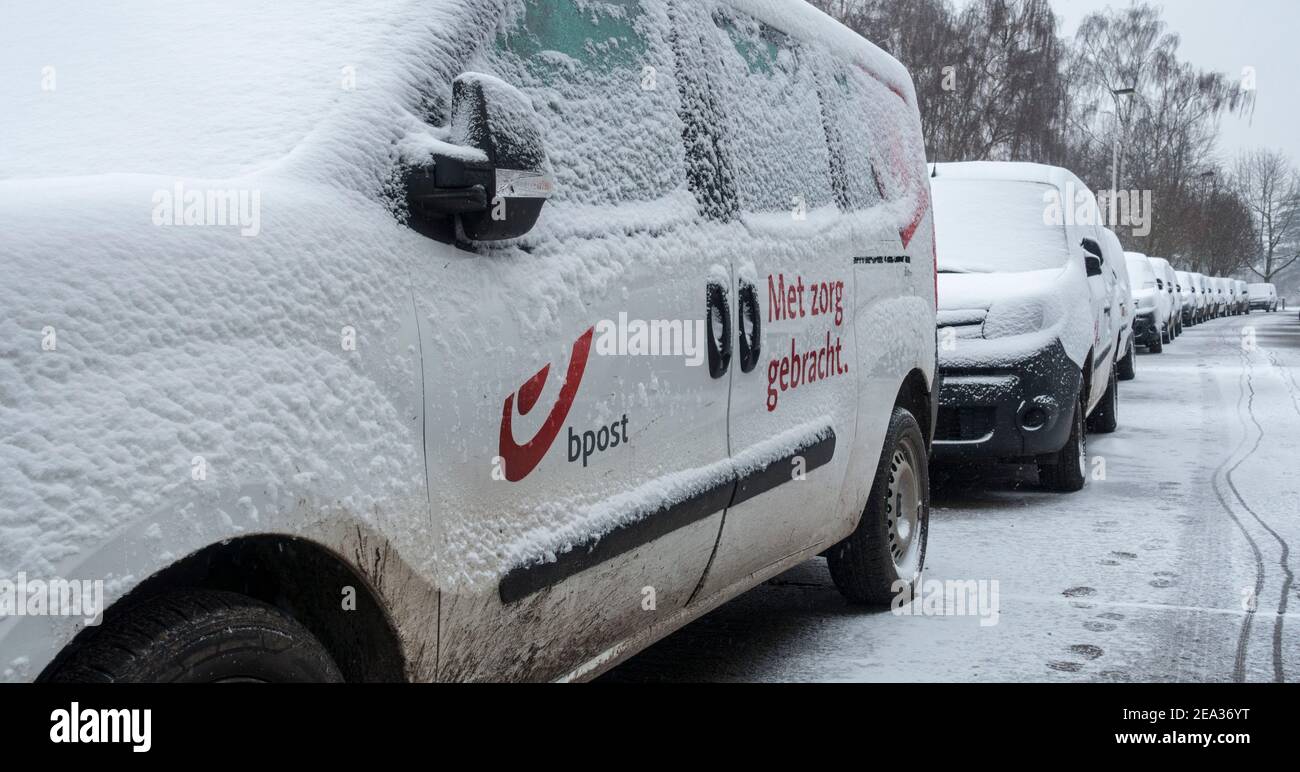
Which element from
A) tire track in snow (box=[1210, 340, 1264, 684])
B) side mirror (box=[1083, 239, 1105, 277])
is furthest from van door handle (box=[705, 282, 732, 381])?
side mirror (box=[1083, 239, 1105, 277])

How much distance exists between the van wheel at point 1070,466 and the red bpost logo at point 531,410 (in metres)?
5.54

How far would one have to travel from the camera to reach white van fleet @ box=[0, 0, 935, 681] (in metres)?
1.68

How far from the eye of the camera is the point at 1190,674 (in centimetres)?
407

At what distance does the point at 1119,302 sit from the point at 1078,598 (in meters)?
7.91

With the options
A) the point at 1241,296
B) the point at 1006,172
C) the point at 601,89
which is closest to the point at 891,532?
the point at 601,89

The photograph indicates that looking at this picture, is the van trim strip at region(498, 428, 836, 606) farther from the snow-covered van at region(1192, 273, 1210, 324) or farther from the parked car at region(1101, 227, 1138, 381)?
the snow-covered van at region(1192, 273, 1210, 324)

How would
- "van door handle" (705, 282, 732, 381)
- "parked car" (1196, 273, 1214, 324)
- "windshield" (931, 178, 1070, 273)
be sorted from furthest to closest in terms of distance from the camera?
"parked car" (1196, 273, 1214, 324), "windshield" (931, 178, 1070, 273), "van door handle" (705, 282, 732, 381)

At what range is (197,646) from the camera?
1.78 m

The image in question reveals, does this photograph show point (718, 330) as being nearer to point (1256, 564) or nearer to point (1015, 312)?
point (1256, 564)

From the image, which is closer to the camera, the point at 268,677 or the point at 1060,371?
the point at 268,677

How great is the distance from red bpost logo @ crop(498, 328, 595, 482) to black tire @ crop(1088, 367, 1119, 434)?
8850 millimetres
